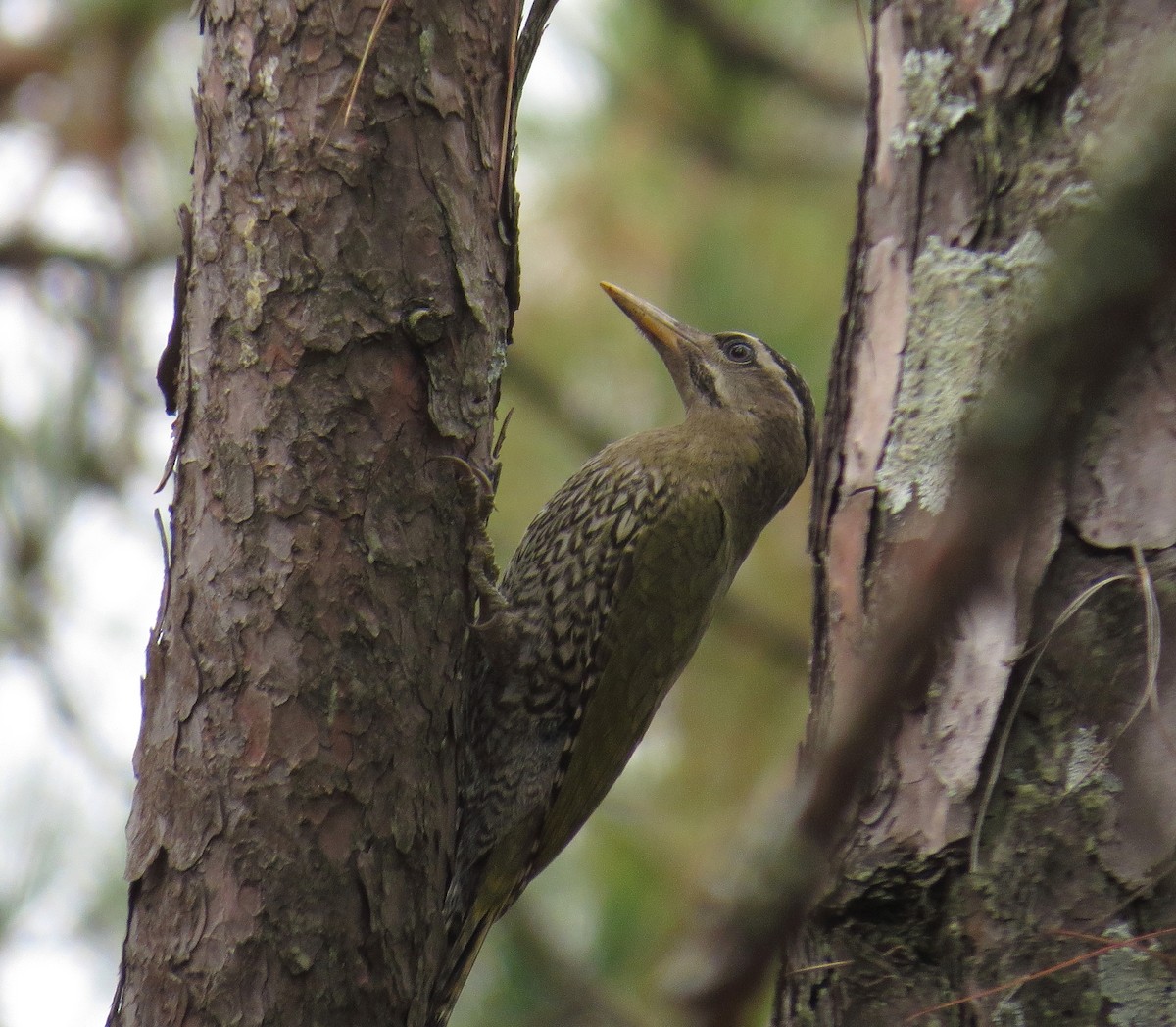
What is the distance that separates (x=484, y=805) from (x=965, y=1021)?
49.8 inches

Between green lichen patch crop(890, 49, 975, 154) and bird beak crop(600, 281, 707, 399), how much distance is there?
3.43 feet

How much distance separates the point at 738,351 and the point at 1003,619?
1627 millimetres

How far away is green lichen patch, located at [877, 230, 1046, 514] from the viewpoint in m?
2.38

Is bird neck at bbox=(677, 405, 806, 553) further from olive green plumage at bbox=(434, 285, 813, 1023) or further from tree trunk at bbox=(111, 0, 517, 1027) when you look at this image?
tree trunk at bbox=(111, 0, 517, 1027)

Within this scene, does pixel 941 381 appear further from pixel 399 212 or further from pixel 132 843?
pixel 132 843

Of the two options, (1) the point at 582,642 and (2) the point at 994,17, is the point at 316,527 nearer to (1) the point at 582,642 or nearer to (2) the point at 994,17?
(1) the point at 582,642

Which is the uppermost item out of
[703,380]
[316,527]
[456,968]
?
[703,380]

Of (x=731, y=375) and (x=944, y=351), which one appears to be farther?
(x=731, y=375)

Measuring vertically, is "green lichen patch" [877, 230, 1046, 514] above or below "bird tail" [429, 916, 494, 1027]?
above

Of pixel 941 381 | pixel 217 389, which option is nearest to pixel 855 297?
pixel 941 381

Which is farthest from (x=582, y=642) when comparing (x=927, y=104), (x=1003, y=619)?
(x=927, y=104)

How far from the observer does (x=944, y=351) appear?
2.44 m

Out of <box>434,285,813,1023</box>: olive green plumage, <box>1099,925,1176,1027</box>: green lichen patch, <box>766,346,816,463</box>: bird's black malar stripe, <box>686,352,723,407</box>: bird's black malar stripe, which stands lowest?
<box>1099,925,1176,1027</box>: green lichen patch

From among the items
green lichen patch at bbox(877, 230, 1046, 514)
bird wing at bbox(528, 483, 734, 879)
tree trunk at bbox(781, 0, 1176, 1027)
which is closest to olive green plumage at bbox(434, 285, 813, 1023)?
bird wing at bbox(528, 483, 734, 879)
